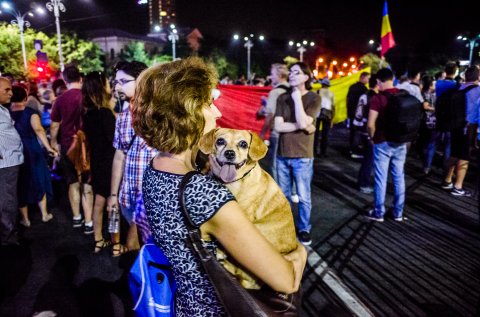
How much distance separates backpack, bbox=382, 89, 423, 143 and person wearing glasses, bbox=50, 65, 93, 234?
438 centimetres

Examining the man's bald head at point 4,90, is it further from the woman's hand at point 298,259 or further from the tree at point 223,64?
the tree at point 223,64

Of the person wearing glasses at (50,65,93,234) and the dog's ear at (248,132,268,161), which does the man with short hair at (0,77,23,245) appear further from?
the dog's ear at (248,132,268,161)

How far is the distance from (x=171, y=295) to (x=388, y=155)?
4579mm

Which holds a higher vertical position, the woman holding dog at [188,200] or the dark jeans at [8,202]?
the woman holding dog at [188,200]

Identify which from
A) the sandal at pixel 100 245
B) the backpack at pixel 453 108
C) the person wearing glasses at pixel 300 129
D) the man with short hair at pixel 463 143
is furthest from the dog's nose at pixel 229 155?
the backpack at pixel 453 108

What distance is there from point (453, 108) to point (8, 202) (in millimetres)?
7369

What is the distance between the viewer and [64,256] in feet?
15.1

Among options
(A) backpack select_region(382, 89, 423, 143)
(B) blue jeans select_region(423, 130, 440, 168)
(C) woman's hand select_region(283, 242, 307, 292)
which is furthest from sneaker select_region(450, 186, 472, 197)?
(C) woman's hand select_region(283, 242, 307, 292)

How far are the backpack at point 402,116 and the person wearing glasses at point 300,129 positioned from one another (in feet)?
4.07

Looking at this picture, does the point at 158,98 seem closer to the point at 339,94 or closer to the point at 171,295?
the point at 171,295

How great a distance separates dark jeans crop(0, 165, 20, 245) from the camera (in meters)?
4.36

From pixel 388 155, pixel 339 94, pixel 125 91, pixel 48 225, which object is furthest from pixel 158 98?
pixel 339 94

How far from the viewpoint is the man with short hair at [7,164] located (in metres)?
4.30

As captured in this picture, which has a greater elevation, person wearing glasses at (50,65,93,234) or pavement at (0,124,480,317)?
person wearing glasses at (50,65,93,234)
